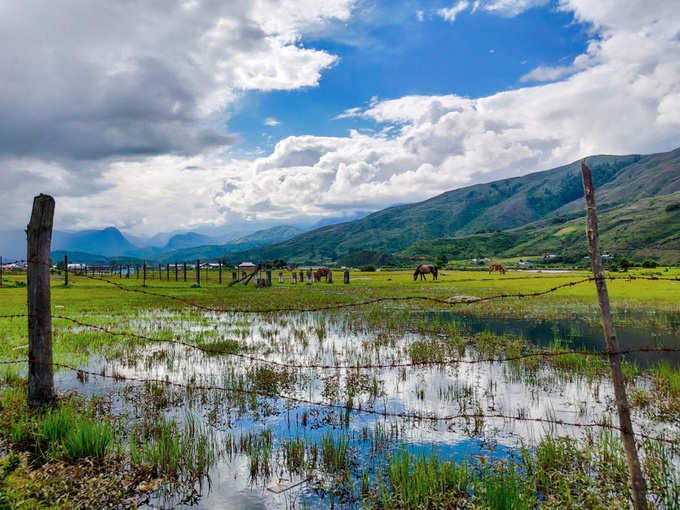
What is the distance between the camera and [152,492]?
6.14m

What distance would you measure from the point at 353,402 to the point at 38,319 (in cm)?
723

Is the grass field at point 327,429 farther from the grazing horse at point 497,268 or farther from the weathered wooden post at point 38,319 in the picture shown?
the grazing horse at point 497,268

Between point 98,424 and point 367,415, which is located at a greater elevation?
point 98,424

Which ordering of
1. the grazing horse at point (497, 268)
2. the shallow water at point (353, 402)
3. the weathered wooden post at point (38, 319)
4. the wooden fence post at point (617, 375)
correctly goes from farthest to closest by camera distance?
the grazing horse at point (497, 268), the weathered wooden post at point (38, 319), the shallow water at point (353, 402), the wooden fence post at point (617, 375)

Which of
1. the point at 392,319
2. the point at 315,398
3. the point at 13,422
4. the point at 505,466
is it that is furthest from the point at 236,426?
the point at 392,319

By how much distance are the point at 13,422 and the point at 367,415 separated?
7200mm

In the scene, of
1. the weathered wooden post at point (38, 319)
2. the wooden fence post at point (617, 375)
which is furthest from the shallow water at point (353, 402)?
the wooden fence post at point (617, 375)

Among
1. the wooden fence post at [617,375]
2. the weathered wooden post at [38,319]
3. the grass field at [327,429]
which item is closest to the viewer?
the wooden fence post at [617,375]

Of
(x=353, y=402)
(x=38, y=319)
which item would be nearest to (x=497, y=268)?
(x=353, y=402)

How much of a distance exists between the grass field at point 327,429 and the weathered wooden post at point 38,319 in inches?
18.2

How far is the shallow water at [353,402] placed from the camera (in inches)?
276

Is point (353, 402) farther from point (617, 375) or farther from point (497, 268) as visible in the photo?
point (497, 268)

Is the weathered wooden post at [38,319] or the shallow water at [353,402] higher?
the weathered wooden post at [38,319]

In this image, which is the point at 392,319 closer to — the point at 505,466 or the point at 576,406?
the point at 576,406
